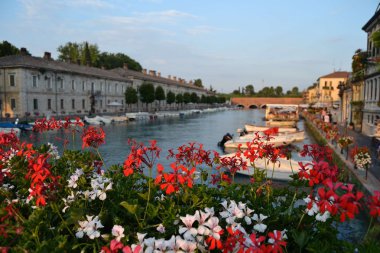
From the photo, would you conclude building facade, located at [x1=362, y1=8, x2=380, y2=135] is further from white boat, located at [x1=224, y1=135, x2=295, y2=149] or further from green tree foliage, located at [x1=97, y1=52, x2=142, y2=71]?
green tree foliage, located at [x1=97, y1=52, x2=142, y2=71]

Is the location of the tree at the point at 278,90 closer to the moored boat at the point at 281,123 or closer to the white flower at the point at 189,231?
the moored boat at the point at 281,123

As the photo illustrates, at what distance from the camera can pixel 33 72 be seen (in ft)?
156

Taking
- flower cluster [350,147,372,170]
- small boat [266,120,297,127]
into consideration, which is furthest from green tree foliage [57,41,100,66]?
flower cluster [350,147,372,170]

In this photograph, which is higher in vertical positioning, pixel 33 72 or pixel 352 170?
pixel 33 72

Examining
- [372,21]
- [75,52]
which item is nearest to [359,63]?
[372,21]

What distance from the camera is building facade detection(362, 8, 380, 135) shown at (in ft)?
85.7

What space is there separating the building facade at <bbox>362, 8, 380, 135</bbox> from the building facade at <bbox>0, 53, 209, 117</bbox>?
4088cm

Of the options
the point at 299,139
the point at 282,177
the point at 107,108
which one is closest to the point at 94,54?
the point at 107,108

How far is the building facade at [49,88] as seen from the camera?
4609 cm

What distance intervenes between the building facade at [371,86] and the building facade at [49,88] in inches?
1609

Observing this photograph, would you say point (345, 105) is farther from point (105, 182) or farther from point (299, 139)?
point (105, 182)

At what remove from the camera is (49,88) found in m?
51.2

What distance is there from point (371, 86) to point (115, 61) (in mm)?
97811

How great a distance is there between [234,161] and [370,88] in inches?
1155
